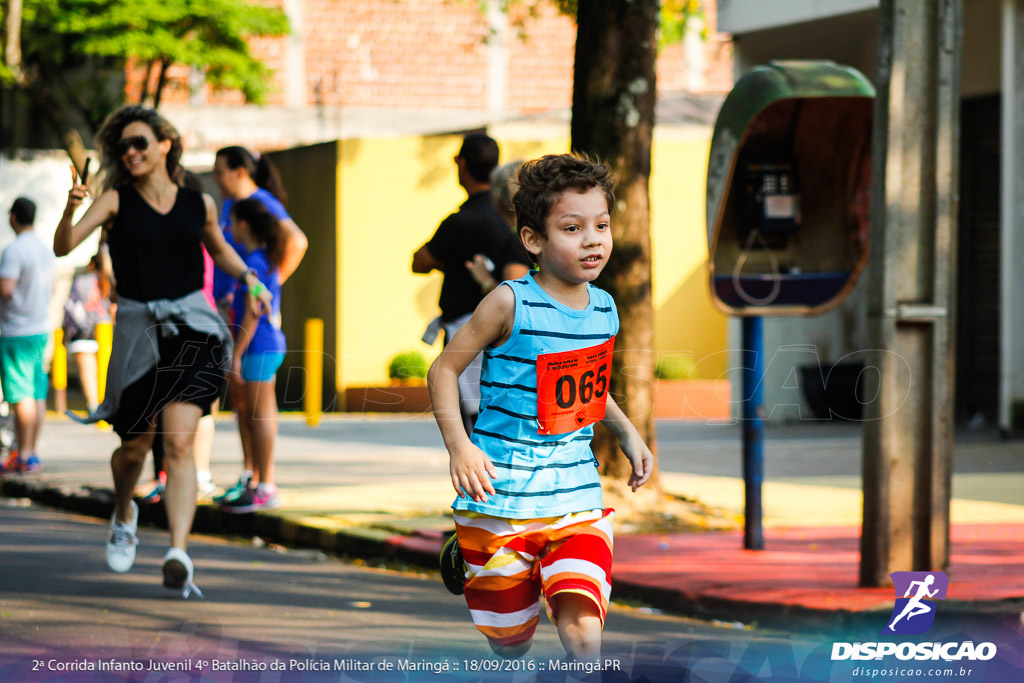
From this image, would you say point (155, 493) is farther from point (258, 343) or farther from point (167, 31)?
point (167, 31)

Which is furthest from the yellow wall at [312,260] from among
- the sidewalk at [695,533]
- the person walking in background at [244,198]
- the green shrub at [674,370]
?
the person walking in background at [244,198]

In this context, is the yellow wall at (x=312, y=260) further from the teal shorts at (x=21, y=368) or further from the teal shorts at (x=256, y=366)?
the teal shorts at (x=256, y=366)

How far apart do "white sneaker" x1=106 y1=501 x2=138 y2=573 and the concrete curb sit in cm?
144

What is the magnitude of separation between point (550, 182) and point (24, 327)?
7.52m

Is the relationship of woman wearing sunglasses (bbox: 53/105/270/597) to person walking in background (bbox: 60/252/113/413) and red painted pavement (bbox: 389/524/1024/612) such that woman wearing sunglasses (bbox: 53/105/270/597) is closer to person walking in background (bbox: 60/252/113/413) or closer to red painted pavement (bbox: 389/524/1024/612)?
red painted pavement (bbox: 389/524/1024/612)

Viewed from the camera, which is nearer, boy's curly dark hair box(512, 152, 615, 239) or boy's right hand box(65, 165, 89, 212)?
boy's curly dark hair box(512, 152, 615, 239)

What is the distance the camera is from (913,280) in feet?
20.3

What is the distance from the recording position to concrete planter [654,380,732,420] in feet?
58.4

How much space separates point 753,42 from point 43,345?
27.8 feet

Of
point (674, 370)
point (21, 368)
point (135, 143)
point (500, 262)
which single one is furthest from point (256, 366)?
point (674, 370)

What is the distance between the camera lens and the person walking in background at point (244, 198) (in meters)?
8.08

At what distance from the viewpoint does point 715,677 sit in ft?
16.0

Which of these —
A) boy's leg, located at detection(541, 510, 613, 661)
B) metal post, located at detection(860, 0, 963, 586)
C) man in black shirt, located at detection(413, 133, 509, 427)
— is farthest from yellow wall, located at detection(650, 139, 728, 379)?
boy's leg, located at detection(541, 510, 613, 661)

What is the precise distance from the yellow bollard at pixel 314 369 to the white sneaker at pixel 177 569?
10620 mm
